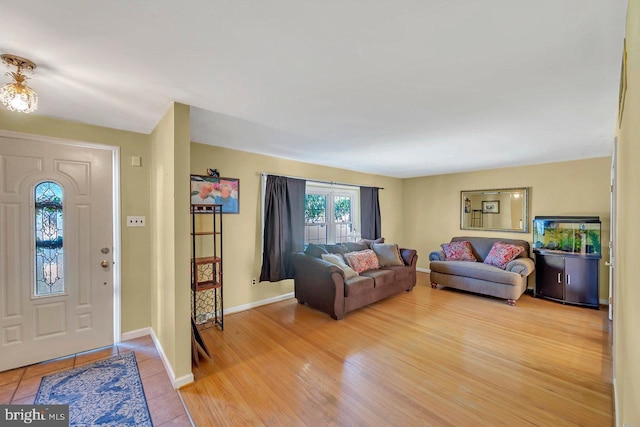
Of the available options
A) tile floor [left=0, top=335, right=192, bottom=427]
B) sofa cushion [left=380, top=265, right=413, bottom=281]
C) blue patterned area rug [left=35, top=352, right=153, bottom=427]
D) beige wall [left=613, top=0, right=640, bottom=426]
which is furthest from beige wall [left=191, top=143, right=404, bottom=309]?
beige wall [left=613, top=0, right=640, bottom=426]

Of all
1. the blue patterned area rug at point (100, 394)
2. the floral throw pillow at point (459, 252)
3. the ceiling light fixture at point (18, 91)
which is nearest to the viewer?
the ceiling light fixture at point (18, 91)

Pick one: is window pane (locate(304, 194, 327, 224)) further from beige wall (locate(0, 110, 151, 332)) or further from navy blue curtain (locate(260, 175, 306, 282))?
beige wall (locate(0, 110, 151, 332))

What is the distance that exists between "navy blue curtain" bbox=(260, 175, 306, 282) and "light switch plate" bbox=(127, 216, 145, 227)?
61.7 inches

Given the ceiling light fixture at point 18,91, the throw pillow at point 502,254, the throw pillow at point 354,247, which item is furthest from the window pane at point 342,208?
the ceiling light fixture at point 18,91

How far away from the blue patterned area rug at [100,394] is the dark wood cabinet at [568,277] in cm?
534

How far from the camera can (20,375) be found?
2.28m

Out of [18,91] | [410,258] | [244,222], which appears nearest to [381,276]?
[410,258]

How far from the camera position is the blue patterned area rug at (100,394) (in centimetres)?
183

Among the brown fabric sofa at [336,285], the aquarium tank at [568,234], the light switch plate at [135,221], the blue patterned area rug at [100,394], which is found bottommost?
the blue patterned area rug at [100,394]

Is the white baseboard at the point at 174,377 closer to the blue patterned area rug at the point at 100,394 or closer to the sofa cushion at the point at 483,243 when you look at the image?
the blue patterned area rug at the point at 100,394

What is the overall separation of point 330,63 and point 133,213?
258cm

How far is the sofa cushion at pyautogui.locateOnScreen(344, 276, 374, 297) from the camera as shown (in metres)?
Result: 3.59

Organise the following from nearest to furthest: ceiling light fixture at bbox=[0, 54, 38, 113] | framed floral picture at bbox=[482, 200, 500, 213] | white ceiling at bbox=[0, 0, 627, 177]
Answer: white ceiling at bbox=[0, 0, 627, 177] < ceiling light fixture at bbox=[0, 54, 38, 113] < framed floral picture at bbox=[482, 200, 500, 213]

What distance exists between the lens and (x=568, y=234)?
13.8 ft
